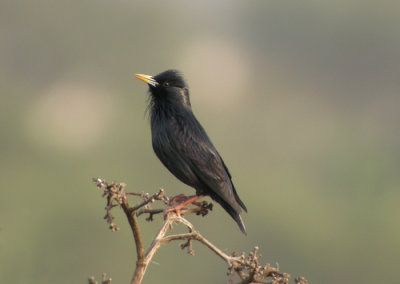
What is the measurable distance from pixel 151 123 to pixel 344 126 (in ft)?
338

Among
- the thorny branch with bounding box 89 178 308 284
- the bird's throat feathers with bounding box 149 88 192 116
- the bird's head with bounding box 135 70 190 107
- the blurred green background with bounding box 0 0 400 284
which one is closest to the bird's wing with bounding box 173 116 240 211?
the bird's throat feathers with bounding box 149 88 192 116

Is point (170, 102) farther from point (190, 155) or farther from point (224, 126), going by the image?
point (224, 126)

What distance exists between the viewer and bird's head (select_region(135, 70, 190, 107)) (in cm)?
683

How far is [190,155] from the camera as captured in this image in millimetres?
6355

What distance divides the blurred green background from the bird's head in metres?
20.7

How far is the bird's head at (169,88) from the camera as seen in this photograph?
6.83 meters

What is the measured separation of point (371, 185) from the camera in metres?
78.5

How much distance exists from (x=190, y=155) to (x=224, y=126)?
273 feet

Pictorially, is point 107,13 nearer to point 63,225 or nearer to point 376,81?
point 376,81

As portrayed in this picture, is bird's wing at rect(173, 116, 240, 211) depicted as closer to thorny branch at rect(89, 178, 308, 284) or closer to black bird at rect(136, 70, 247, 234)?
black bird at rect(136, 70, 247, 234)

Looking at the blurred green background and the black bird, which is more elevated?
the blurred green background

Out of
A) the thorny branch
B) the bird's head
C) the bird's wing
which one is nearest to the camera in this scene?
the thorny branch

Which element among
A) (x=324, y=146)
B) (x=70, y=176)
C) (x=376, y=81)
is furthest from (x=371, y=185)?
(x=376, y=81)

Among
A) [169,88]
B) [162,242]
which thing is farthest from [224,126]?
[162,242]
